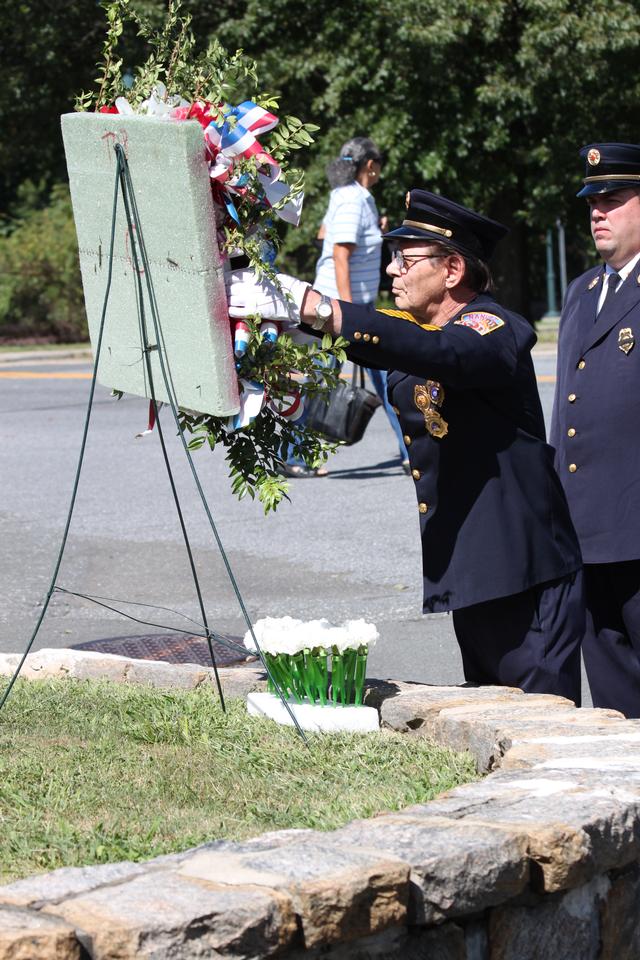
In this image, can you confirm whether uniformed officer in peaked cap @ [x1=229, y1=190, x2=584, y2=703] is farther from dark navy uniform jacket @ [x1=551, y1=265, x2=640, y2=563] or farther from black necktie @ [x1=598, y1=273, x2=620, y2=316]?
black necktie @ [x1=598, y1=273, x2=620, y2=316]

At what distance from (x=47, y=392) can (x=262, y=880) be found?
46.7 feet

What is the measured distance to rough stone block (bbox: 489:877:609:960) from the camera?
283cm

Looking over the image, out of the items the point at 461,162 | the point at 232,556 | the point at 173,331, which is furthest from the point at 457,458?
the point at 461,162

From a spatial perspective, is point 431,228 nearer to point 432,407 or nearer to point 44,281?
point 432,407

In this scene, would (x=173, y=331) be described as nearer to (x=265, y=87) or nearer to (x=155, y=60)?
(x=155, y=60)

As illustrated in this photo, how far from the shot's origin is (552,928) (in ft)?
9.53

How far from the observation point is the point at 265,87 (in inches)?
894

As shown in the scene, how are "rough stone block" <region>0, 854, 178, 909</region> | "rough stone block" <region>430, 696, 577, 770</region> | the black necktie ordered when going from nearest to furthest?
1. "rough stone block" <region>0, 854, 178, 909</region>
2. "rough stone block" <region>430, 696, 577, 770</region>
3. the black necktie

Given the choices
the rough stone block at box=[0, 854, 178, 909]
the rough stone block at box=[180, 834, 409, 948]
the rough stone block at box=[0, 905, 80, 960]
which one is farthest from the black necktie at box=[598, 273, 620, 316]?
the rough stone block at box=[0, 905, 80, 960]

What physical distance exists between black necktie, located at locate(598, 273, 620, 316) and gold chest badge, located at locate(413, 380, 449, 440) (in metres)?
0.92

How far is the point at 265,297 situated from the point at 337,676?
3.45 feet

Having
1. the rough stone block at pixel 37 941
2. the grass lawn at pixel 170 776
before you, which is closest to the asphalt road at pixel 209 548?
the grass lawn at pixel 170 776

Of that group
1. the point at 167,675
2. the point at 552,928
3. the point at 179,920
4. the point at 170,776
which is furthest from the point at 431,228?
the point at 179,920

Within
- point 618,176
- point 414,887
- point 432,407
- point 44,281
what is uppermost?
point 44,281
